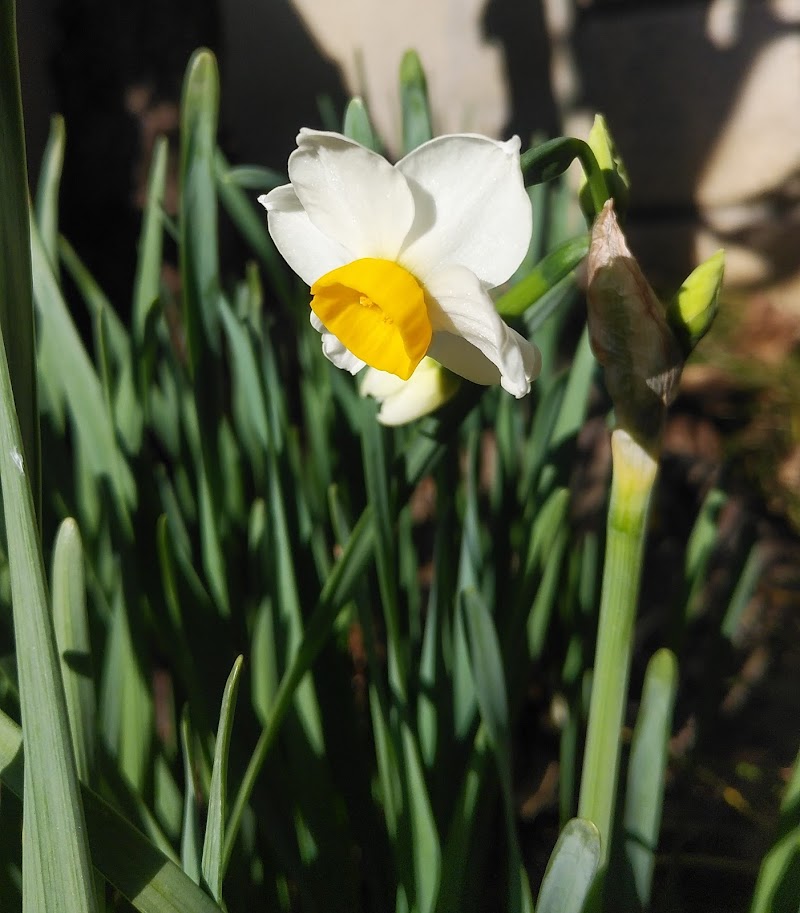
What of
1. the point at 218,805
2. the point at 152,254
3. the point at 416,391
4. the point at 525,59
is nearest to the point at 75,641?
the point at 218,805

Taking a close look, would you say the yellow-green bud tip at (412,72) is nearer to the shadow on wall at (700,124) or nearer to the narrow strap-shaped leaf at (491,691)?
the narrow strap-shaped leaf at (491,691)

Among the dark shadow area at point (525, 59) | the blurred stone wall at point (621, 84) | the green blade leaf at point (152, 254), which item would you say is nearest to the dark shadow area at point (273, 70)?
the blurred stone wall at point (621, 84)

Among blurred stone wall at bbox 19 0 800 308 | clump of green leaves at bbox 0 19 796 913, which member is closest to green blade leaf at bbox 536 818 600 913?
clump of green leaves at bbox 0 19 796 913

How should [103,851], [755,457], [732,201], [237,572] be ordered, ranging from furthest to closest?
[732,201]
[755,457]
[237,572]
[103,851]

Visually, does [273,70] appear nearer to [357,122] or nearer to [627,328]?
[357,122]

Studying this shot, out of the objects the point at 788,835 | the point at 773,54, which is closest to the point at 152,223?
the point at 788,835

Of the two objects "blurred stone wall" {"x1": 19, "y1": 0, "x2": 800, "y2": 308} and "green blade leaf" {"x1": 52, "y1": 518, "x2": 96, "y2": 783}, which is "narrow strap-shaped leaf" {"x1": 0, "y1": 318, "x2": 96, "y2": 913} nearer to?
"green blade leaf" {"x1": 52, "y1": 518, "x2": 96, "y2": 783}

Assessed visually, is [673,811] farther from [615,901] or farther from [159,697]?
[159,697]
